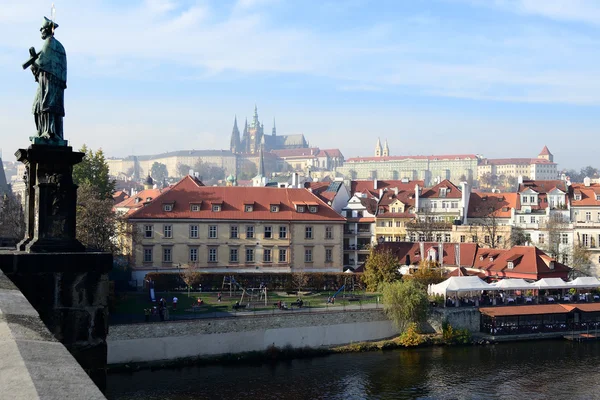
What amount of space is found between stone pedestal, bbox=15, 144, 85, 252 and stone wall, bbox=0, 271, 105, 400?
15.1ft

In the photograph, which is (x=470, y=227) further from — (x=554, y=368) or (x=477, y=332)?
(x=554, y=368)

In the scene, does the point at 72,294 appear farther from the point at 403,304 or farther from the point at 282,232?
the point at 282,232

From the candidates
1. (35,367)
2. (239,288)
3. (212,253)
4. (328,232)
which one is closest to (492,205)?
(328,232)

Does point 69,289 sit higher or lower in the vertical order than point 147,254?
higher

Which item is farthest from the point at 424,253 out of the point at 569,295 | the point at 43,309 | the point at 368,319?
the point at 43,309

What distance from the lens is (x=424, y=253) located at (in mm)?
55500

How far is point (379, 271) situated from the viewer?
1916 inches

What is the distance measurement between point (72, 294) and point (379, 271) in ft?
132

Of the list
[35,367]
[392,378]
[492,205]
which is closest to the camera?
[35,367]

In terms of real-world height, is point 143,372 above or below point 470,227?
below

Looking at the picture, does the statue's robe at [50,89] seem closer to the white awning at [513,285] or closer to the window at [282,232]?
the white awning at [513,285]

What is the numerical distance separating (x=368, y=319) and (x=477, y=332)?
7.31 metres

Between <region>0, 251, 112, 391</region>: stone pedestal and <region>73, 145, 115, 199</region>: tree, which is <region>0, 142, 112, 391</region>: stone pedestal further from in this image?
<region>73, 145, 115, 199</region>: tree

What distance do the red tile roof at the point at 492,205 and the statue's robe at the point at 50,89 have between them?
63.5m
